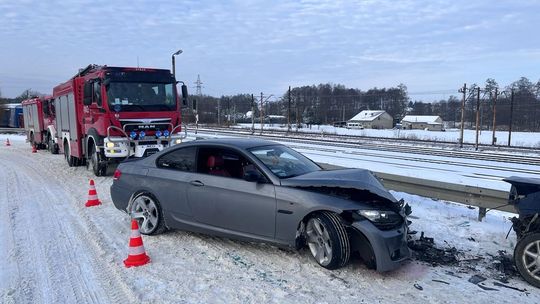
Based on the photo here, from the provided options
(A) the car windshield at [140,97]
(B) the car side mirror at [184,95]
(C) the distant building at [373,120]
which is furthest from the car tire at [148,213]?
(C) the distant building at [373,120]

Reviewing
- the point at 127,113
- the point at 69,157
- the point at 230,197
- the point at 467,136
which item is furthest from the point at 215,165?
the point at 467,136

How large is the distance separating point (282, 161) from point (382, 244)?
72.0 inches

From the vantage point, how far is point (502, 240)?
5883 mm

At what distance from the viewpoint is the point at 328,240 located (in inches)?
185

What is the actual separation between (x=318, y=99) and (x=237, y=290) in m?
104

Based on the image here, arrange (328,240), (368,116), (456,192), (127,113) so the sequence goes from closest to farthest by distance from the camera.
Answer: (328,240), (456,192), (127,113), (368,116)

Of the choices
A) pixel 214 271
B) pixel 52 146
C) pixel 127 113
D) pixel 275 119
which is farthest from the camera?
pixel 275 119

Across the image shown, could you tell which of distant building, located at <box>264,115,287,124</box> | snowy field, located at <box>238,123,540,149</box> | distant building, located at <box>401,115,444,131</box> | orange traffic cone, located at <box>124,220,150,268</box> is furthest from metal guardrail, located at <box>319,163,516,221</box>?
distant building, located at <box>401,115,444,131</box>

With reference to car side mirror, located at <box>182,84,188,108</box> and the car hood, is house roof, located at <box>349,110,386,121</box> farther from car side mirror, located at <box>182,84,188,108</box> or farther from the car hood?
the car hood

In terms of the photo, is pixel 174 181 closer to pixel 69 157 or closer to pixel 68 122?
pixel 68 122

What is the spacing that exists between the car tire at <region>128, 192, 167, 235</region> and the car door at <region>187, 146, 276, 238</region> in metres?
0.76

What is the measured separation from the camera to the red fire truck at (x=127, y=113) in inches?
454

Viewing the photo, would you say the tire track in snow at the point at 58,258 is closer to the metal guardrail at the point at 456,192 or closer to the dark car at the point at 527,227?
the dark car at the point at 527,227

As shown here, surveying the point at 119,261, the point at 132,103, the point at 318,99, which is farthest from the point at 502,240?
the point at 318,99
